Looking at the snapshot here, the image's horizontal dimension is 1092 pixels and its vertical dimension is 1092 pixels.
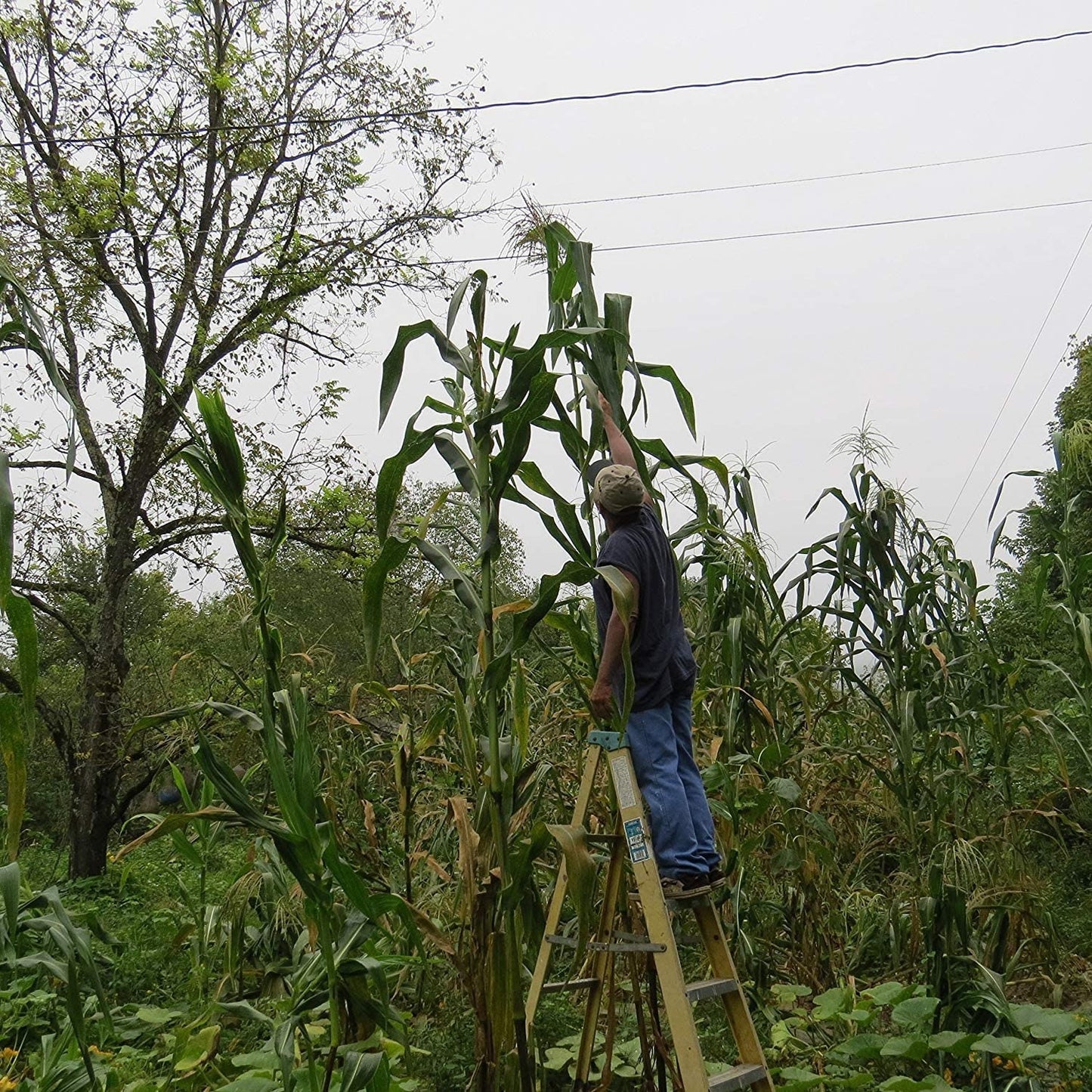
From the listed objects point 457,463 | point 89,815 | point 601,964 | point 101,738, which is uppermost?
point 101,738

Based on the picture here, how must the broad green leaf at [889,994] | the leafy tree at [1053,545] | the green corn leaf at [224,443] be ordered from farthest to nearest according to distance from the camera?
1. the leafy tree at [1053,545]
2. the broad green leaf at [889,994]
3. the green corn leaf at [224,443]

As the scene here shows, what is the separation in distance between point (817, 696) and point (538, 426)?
177 centimetres

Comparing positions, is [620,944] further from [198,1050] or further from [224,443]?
[224,443]

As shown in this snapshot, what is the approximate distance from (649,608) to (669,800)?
1.44ft

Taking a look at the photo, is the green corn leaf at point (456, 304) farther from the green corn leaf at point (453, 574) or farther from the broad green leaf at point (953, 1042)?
the broad green leaf at point (953, 1042)

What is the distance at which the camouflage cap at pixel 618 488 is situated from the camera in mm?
2188

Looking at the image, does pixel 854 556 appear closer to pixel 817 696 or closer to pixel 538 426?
pixel 817 696

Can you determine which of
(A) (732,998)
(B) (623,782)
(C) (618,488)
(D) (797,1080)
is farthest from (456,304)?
(D) (797,1080)

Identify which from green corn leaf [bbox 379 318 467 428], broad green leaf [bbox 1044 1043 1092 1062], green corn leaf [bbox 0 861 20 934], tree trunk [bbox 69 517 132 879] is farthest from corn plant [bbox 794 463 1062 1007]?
tree trunk [bbox 69 517 132 879]

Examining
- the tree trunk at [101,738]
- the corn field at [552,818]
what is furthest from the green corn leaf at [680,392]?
the tree trunk at [101,738]

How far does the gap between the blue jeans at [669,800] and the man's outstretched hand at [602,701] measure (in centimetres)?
6

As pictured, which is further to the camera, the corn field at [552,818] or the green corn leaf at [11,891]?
the corn field at [552,818]

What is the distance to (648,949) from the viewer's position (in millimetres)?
2041

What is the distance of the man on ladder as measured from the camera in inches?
86.9
